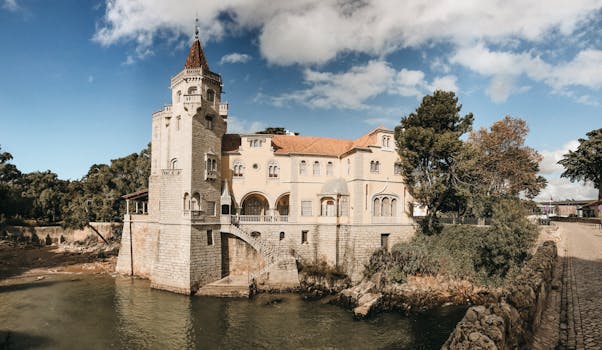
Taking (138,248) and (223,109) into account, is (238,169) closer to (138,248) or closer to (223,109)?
(223,109)

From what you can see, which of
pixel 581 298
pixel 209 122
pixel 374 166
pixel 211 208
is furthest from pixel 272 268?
pixel 581 298

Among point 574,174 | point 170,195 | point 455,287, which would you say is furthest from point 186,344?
point 574,174

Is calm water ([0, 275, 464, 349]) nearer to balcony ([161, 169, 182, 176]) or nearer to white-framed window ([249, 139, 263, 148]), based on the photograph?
balcony ([161, 169, 182, 176])

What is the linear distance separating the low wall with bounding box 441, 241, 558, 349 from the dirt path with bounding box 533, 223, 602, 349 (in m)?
0.45

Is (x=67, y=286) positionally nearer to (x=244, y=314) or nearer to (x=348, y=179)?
(x=244, y=314)

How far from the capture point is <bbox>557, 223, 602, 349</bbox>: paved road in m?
9.78

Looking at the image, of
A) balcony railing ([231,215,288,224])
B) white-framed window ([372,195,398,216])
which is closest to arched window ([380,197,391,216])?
white-framed window ([372,195,398,216])

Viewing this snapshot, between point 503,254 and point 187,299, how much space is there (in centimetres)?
2374

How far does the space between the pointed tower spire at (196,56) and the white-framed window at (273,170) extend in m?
11.1

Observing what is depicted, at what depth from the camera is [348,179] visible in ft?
109

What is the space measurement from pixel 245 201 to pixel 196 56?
14.9 m

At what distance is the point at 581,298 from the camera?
13.1m

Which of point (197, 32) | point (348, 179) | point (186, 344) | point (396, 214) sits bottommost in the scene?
point (186, 344)

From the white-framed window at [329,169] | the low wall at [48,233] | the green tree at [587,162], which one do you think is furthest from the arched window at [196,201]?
the green tree at [587,162]
